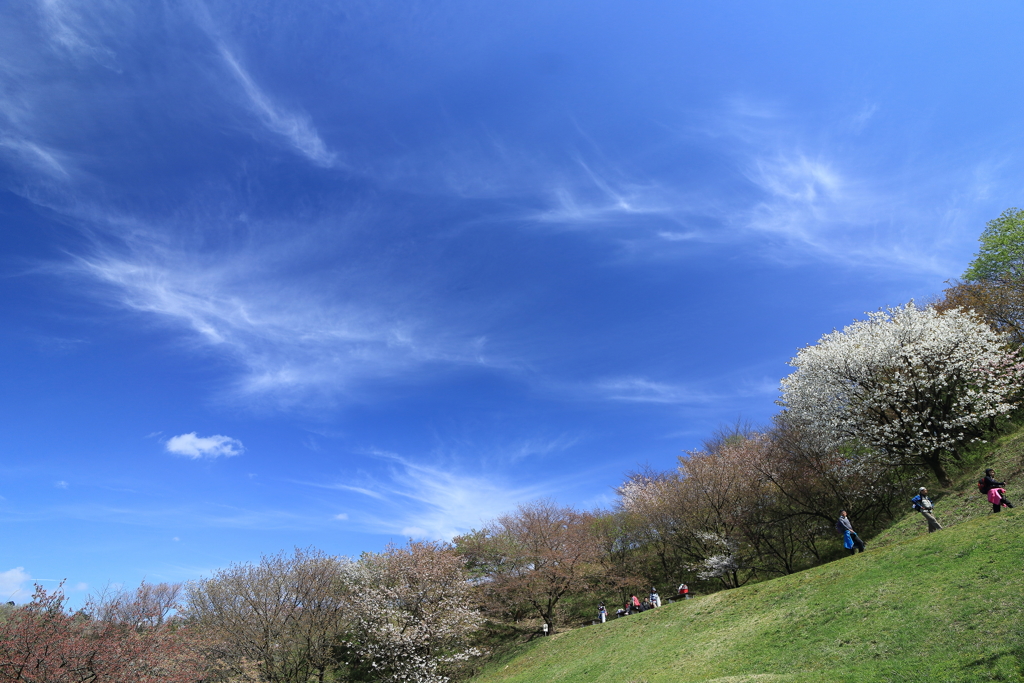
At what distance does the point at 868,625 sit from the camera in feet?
50.5

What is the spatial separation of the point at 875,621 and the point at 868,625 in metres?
0.26

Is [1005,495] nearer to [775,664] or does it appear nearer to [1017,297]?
[775,664]

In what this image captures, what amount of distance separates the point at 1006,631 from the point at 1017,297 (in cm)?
3496

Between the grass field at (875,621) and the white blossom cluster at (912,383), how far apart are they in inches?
113

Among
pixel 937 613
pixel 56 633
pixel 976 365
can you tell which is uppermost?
pixel 976 365

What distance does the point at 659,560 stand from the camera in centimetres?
4447

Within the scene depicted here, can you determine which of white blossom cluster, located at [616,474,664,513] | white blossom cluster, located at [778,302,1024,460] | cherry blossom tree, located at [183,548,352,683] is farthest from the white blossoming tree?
cherry blossom tree, located at [183,548,352,683]

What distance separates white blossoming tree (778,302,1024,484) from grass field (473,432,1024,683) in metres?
2.68

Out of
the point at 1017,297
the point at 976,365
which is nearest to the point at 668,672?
the point at 976,365

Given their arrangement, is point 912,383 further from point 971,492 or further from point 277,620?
point 277,620

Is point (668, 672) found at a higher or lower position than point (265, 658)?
lower

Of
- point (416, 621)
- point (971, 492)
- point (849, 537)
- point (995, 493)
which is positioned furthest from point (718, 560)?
point (416, 621)

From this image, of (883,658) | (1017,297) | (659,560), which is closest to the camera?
(883,658)

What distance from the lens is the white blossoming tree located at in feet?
92.0
